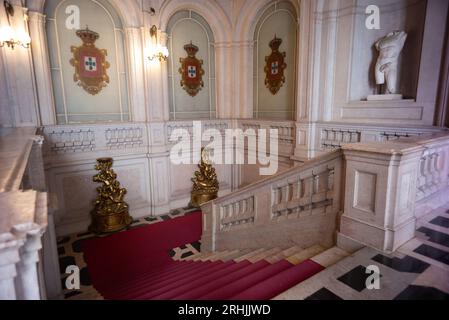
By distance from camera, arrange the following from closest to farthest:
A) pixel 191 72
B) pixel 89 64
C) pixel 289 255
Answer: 1. pixel 289 255
2. pixel 89 64
3. pixel 191 72

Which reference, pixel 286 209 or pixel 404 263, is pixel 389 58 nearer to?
pixel 286 209

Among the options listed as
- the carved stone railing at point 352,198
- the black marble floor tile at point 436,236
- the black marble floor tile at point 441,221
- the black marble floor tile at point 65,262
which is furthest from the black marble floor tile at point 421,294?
the black marble floor tile at point 65,262

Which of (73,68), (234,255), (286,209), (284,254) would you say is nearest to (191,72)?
(73,68)

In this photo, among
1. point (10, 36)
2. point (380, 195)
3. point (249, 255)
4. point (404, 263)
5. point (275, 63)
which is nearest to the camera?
point (404, 263)

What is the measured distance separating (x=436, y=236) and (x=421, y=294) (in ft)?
3.60

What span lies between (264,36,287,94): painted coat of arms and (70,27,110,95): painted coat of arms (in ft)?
13.2

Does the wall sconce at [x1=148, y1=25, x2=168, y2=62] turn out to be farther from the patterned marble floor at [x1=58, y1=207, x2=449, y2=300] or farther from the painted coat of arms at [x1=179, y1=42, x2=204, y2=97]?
the patterned marble floor at [x1=58, y1=207, x2=449, y2=300]

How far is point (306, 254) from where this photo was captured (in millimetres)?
2779

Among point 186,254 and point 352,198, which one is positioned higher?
point 352,198

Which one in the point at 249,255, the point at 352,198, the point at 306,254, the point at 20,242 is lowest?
the point at 249,255

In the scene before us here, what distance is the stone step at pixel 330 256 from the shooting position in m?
2.40

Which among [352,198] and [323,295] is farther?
[352,198]

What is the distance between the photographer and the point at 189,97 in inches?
299

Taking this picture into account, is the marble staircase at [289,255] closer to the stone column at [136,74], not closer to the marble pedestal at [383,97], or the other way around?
the marble pedestal at [383,97]
